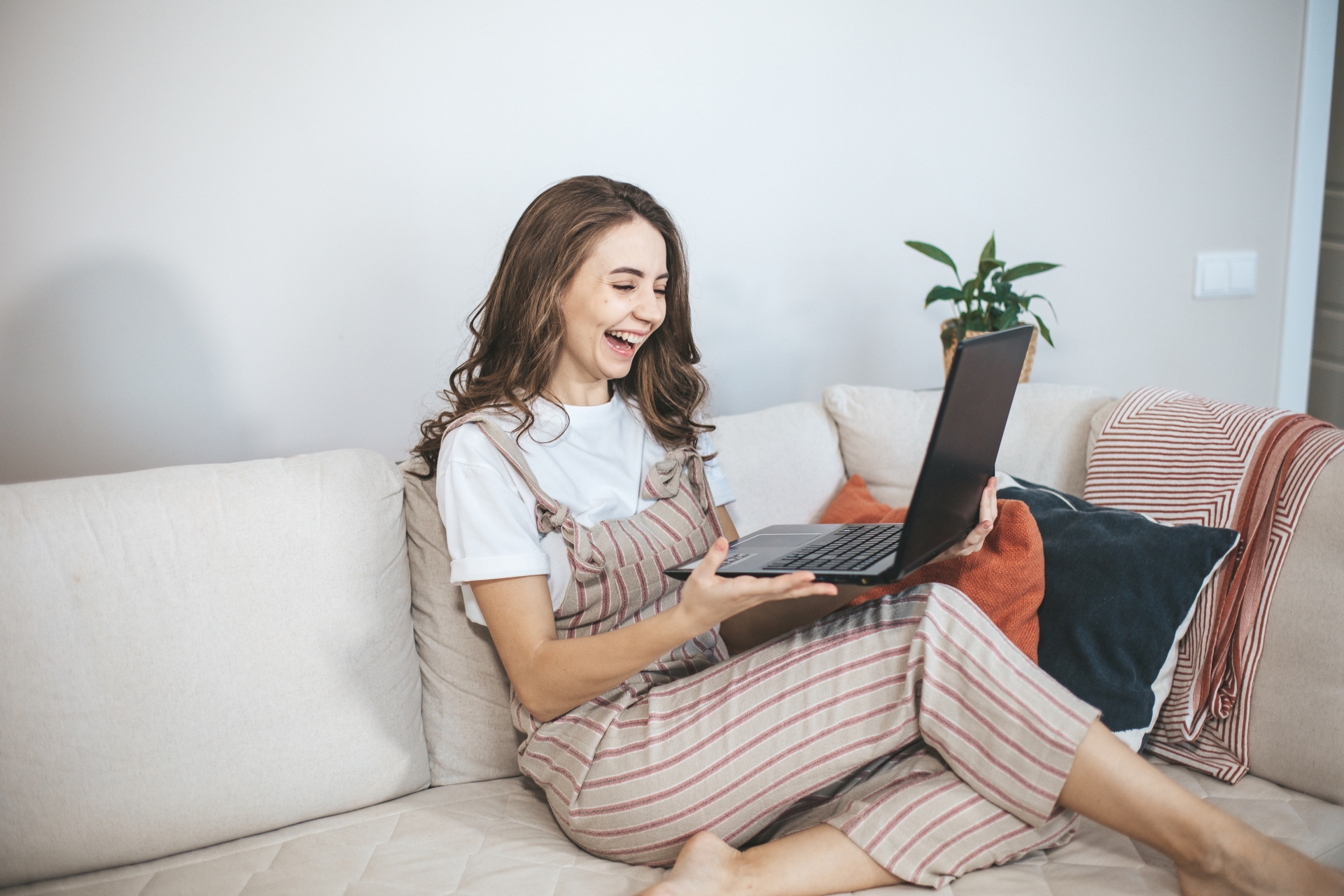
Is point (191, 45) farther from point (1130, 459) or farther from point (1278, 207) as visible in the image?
point (1278, 207)

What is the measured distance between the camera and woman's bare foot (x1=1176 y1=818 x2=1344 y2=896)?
0.93 metres

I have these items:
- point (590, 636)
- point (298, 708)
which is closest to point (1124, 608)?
point (590, 636)

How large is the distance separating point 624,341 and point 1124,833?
0.83 metres

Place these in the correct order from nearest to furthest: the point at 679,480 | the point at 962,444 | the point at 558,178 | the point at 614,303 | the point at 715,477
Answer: the point at 962,444
the point at 614,303
the point at 679,480
the point at 715,477
the point at 558,178

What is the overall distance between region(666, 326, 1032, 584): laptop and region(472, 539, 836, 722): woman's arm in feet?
0.09

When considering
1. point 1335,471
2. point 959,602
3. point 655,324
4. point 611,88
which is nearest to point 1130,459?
point 1335,471

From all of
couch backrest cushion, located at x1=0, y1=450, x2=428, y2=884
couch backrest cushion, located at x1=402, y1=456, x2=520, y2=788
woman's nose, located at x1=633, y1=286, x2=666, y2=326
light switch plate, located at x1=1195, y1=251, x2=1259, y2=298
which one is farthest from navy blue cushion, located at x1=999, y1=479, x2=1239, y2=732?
light switch plate, located at x1=1195, y1=251, x2=1259, y2=298

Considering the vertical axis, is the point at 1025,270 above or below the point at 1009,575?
above

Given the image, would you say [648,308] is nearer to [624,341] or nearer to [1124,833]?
[624,341]

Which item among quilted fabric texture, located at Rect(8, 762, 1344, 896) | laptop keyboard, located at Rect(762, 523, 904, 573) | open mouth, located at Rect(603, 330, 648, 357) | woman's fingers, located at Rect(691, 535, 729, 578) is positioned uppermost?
open mouth, located at Rect(603, 330, 648, 357)

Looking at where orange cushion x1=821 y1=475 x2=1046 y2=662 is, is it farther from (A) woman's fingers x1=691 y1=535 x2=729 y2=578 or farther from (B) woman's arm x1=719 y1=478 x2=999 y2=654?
(A) woman's fingers x1=691 y1=535 x2=729 y2=578

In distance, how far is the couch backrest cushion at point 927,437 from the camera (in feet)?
5.51

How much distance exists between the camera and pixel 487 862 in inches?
43.7

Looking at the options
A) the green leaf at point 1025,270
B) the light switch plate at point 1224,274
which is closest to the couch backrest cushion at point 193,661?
the green leaf at point 1025,270
